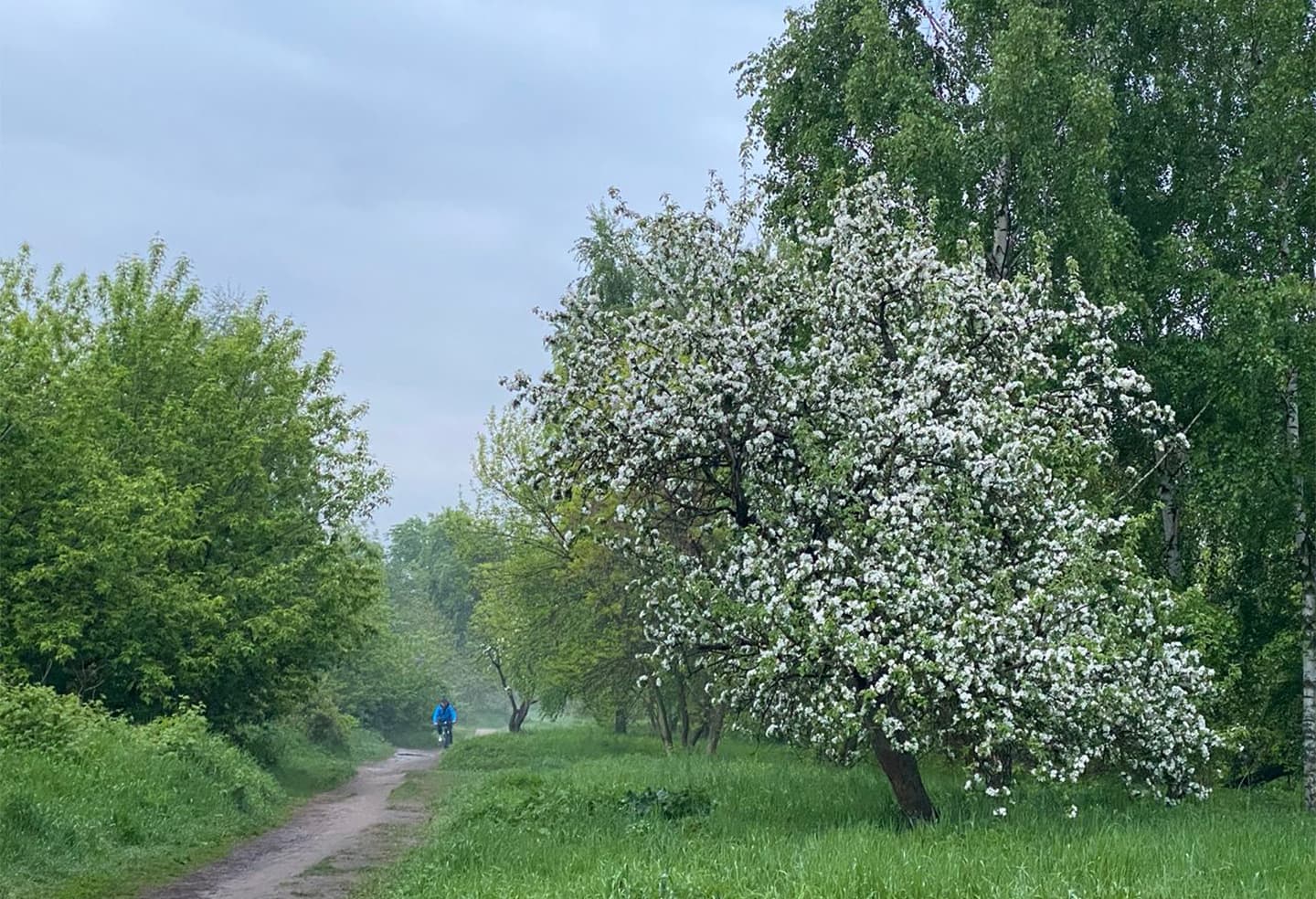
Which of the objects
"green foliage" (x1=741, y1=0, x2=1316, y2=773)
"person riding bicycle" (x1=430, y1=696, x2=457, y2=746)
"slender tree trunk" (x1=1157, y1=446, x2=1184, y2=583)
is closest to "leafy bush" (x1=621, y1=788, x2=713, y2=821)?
"green foliage" (x1=741, y1=0, x2=1316, y2=773)

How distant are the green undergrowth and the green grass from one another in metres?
3.47

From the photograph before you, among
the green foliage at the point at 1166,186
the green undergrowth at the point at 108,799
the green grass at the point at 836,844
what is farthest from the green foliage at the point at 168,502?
the green foliage at the point at 1166,186

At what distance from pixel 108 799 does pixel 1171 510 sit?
18.9 m

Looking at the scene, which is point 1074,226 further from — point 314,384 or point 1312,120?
point 314,384

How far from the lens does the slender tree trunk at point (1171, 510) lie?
21.2 m

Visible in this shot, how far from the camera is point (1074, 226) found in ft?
65.7

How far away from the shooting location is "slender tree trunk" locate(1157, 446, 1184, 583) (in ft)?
69.5

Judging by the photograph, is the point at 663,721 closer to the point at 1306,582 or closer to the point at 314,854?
the point at 314,854

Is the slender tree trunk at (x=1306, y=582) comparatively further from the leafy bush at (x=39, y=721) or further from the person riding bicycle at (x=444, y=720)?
the person riding bicycle at (x=444, y=720)

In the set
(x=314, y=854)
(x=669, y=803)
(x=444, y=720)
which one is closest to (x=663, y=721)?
(x=444, y=720)

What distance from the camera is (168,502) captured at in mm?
27266

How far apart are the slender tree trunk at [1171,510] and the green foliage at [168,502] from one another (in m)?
20.7

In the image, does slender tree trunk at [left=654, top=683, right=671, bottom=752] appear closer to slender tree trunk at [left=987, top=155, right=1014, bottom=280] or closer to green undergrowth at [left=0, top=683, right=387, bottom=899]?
green undergrowth at [left=0, top=683, right=387, bottom=899]

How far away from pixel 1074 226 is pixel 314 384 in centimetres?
2606
